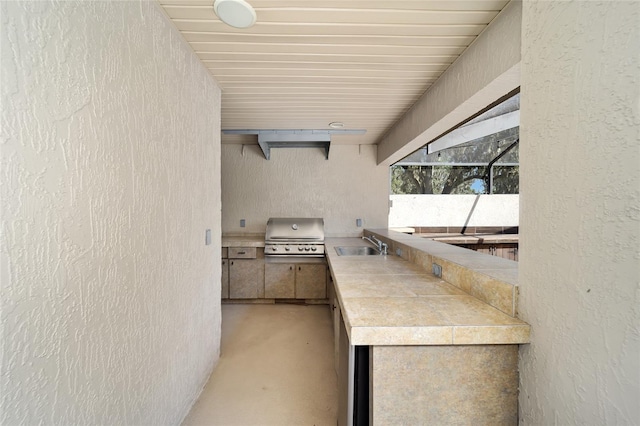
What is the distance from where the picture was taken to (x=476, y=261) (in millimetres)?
1447

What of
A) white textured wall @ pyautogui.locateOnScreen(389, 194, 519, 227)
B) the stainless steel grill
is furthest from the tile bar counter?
white textured wall @ pyautogui.locateOnScreen(389, 194, 519, 227)

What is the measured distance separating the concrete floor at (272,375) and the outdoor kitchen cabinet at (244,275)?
35cm

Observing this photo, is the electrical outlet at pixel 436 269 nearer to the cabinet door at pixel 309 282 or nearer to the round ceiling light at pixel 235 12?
the round ceiling light at pixel 235 12

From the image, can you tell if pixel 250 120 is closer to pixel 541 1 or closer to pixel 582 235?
pixel 541 1

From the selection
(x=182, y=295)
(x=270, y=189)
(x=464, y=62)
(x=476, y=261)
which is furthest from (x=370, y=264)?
(x=270, y=189)

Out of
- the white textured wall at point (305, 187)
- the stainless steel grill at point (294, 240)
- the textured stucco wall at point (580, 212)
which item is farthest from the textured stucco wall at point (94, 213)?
the white textured wall at point (305, 187)

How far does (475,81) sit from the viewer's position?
137 centimetres

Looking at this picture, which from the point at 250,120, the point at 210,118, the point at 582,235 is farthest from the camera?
the point at 250,120

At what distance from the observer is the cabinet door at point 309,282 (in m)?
3.28

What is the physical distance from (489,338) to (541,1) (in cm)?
115

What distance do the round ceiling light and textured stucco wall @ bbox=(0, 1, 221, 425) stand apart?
0.92 ft

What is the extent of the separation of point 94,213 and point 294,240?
2.46 metres

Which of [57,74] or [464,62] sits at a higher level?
[464,62]

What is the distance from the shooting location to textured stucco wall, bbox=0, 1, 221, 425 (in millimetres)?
611
